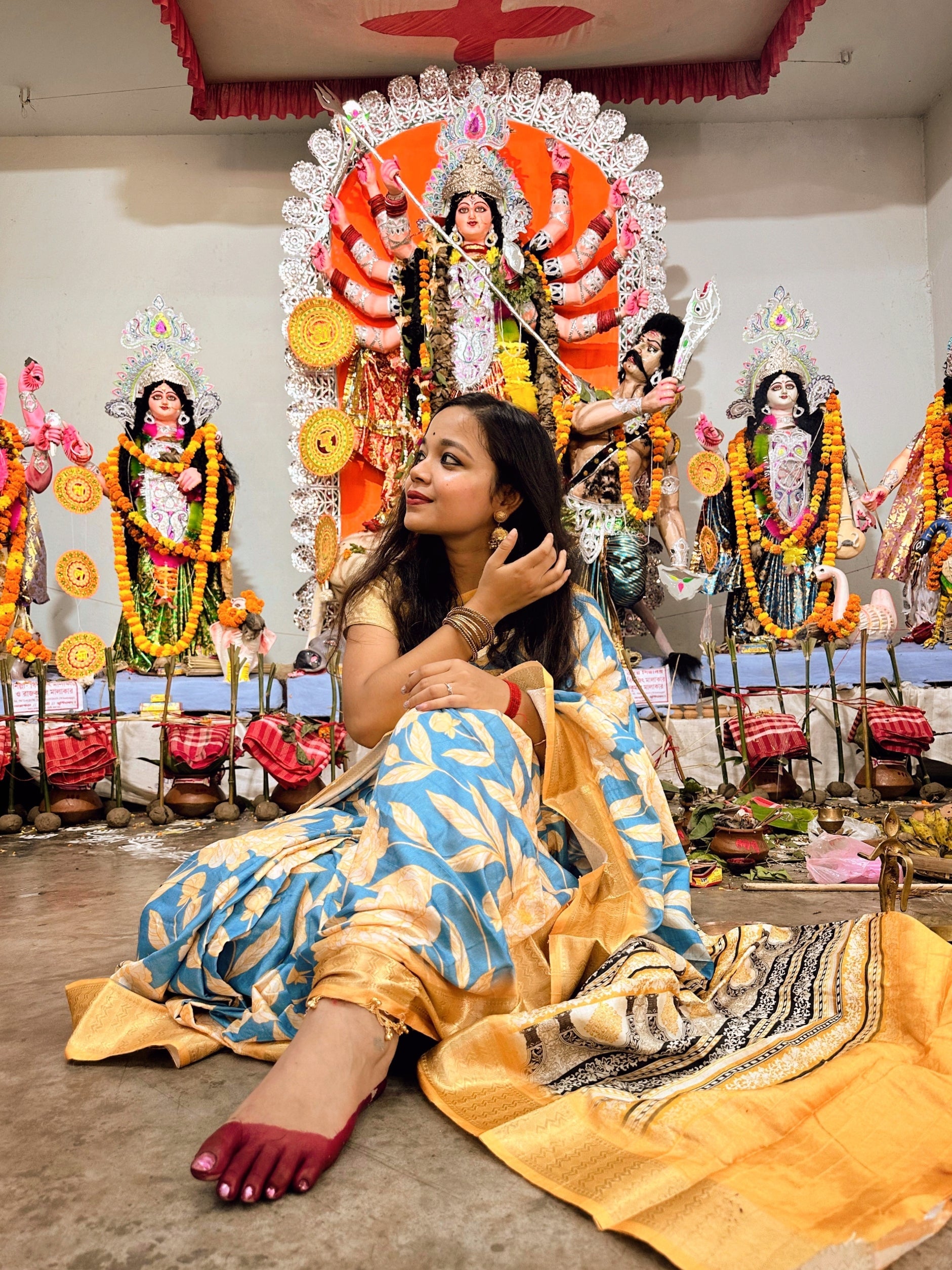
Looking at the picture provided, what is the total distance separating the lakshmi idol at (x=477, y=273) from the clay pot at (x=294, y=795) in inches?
79.8

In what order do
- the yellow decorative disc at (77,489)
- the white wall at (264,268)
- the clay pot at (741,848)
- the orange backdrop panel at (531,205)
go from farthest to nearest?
the white wall at (264,268), the orange backdrop panel at (531,205), the yellow decorative disc at (77,489), the clay pot at (741,848)

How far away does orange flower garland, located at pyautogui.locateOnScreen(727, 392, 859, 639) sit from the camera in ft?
15.9

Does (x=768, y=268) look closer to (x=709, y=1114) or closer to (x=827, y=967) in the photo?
(x=827, y=967)

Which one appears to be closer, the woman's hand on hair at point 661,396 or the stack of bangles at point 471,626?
the stack of bangles at point 471,626

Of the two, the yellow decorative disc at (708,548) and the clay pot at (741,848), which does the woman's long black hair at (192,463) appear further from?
the clay pot at (741,848)

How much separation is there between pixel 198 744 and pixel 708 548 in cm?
252

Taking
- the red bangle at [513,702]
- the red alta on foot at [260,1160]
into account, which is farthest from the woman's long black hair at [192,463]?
the red alta on foot at [260,1160]

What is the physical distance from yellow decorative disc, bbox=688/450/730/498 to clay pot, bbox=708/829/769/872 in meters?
2.15

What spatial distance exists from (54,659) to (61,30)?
3445 millimetres

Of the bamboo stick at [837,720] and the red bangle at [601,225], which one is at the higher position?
the red bangle at [601,225]

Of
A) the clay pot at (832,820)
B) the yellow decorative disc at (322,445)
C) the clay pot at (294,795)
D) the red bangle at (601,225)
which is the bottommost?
the clay pot at (832,820)

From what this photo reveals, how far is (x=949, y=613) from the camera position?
461 centimetres

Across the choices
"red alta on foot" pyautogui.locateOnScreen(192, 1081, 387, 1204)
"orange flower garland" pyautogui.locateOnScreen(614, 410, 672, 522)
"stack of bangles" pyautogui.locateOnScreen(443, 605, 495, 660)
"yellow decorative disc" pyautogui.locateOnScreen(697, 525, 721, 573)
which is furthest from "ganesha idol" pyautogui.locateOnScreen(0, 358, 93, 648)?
"red alta on foot" pyautogui.locateOnScreen(192, 1081, 387, 1204)

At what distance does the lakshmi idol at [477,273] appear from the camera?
4914 millimetres
